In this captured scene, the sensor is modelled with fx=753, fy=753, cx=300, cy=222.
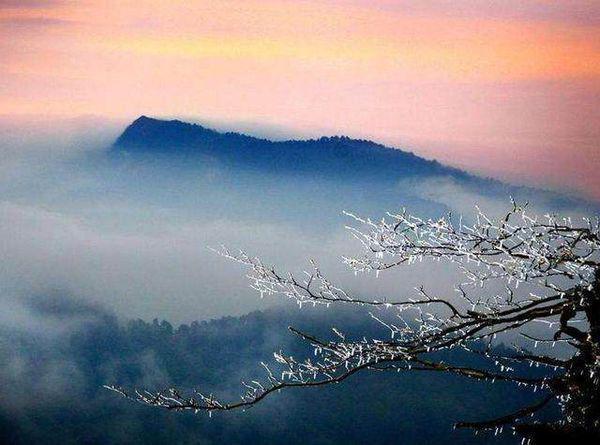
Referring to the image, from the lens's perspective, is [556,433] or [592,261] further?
[592,261]

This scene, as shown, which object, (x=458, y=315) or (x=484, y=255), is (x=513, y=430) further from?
(x=484, y=255)

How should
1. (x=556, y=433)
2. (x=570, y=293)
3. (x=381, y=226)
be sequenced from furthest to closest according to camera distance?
(x=381, y=226) → (x=570, y=293) → (x=556, y=433)

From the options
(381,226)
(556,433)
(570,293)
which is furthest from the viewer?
(381,226)

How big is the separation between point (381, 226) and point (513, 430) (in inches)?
73.4

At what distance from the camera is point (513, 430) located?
18.5ft

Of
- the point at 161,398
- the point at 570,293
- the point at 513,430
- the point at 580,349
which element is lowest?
the point at 161,398

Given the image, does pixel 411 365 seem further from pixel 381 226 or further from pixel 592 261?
pixel 592 261

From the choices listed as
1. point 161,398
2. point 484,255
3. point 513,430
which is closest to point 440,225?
point 484,255

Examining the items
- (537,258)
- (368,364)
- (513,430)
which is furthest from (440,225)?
(513,430)

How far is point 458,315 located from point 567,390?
1063 mm

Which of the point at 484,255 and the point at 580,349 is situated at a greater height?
the point at 484,255

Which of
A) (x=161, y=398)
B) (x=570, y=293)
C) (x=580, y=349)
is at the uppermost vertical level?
(x=570, y=293)

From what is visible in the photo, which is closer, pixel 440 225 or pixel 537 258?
pixel 537 258

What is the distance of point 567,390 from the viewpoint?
19.6 ft
